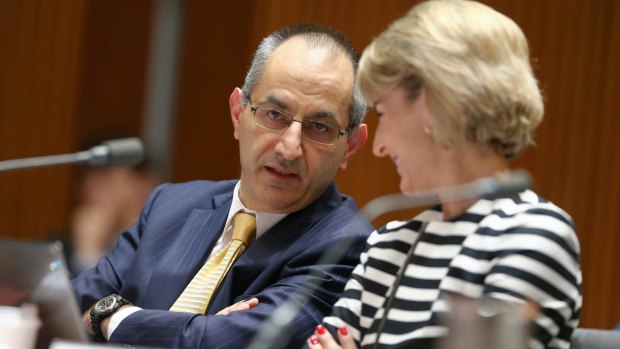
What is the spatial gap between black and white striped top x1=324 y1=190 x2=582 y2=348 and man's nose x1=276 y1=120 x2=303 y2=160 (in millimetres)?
615

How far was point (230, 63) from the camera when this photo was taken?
5.62 meters

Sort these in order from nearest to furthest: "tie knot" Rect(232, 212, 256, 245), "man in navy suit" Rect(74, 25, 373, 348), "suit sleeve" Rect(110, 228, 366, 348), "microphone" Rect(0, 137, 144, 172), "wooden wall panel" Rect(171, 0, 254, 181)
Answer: "microphone" Rect(0, 137, 144, 172) < "suit sleeve" Rect(110, 228, 366, 348) < "man in navy suit" Rect(74, 25, 373, 348) < "tie knot" Rect(232, 212, 256, 245) < "wooden wall panel" Rect(171, 0, 254, 181)

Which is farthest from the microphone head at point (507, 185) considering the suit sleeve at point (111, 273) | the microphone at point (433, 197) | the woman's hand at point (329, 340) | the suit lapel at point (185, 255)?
the suit sleeve at point (111, 273)

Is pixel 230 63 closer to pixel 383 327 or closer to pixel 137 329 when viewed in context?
pixel 137 329

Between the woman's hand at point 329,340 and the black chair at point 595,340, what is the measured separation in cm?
49

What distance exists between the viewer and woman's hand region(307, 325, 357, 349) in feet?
6.95

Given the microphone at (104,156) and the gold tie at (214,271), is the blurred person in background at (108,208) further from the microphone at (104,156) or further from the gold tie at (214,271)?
the microphone at (104,156)

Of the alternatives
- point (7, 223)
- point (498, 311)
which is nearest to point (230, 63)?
point (7, 223)

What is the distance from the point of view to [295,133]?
2.75 meters

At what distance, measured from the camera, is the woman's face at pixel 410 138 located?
2.06 meters

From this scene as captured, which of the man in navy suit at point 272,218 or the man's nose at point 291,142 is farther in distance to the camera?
the man's nose at point 291,142

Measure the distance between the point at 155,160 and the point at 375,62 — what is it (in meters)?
3.26

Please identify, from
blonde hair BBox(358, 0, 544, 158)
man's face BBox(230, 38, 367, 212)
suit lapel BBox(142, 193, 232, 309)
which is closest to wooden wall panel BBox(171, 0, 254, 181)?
suit lapel BBox(142, 193, 232, 309)

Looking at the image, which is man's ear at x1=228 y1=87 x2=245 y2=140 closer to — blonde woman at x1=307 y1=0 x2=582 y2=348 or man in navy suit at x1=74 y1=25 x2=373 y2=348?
man in navy suit at x1=74 y1=25 x2=373 y2=348
